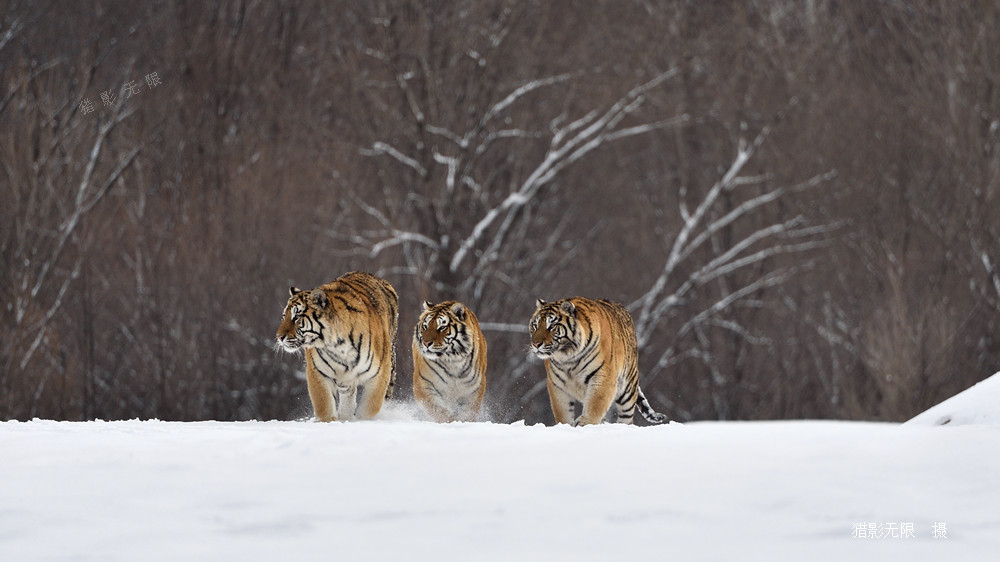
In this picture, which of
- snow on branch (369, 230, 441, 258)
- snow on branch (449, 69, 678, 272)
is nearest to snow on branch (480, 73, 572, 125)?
snow on branch (449, 69, 678, 272)

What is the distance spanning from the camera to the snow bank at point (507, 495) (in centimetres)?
487

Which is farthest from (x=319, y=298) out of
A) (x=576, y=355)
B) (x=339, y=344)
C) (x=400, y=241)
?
(x=400, y=241)

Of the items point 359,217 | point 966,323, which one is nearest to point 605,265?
point 359,217

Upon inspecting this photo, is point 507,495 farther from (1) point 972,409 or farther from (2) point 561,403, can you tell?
(2) point 561,403

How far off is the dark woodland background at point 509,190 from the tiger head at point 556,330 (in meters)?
10.0

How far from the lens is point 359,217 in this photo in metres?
23.1

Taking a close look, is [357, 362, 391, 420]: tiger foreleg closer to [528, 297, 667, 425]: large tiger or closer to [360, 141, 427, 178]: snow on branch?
[528, 297, 667, 425]: large tiger

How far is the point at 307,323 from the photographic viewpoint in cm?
789

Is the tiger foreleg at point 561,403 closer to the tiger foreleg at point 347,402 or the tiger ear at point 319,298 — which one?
the tiger foreleg at point 347,402

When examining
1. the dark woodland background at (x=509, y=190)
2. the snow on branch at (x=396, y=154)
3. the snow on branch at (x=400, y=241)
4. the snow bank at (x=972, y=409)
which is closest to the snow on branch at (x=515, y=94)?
the dark woodland background at (x=509, y=190)

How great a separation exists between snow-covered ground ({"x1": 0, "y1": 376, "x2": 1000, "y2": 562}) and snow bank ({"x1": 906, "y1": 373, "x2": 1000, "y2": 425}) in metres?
0.17

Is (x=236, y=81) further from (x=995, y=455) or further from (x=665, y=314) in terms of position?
(x=995, y=455)

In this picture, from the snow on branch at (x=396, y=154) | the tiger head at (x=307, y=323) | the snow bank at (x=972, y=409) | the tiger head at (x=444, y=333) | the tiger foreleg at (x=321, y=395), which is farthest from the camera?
the snow on branch at (x=396, y=154)

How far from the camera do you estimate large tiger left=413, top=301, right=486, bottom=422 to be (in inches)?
333
